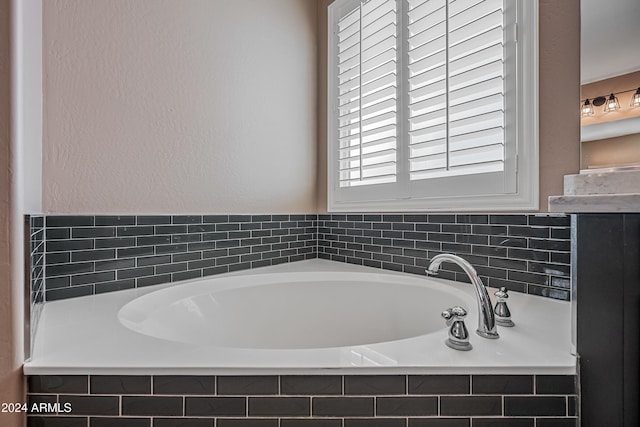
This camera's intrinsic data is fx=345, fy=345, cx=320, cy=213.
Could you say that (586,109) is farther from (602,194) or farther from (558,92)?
(602,194)

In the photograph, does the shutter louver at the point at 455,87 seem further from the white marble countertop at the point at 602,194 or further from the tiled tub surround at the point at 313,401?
the tiled tub surround at the point at 313,401

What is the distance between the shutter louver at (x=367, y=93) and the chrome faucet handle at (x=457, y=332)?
3.65ft

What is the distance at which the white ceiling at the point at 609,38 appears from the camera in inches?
44.8

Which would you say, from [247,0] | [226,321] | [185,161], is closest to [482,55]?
[247,0]

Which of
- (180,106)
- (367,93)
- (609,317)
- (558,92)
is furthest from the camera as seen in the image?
(367,93)

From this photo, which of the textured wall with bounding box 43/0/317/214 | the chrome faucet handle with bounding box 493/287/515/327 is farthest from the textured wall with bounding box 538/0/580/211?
the textured wall with bounding box 43/0/317/214

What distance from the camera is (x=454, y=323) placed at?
0.91 meters

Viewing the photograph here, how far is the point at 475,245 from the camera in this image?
5.31 feet

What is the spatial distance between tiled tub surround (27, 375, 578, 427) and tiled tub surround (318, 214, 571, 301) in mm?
721

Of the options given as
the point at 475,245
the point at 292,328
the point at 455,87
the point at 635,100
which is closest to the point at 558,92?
the point at 635,100

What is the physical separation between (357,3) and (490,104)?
44.8 inches

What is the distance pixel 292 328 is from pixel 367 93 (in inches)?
55.5

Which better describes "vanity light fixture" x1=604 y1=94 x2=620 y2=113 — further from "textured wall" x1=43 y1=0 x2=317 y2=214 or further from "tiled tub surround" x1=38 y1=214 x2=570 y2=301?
"textured wall" x1=43 y1=0 x2=317 y2=214

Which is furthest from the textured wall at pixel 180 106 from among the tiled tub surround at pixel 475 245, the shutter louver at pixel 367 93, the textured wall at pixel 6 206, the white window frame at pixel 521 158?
the white window frame at pixel 521 158
